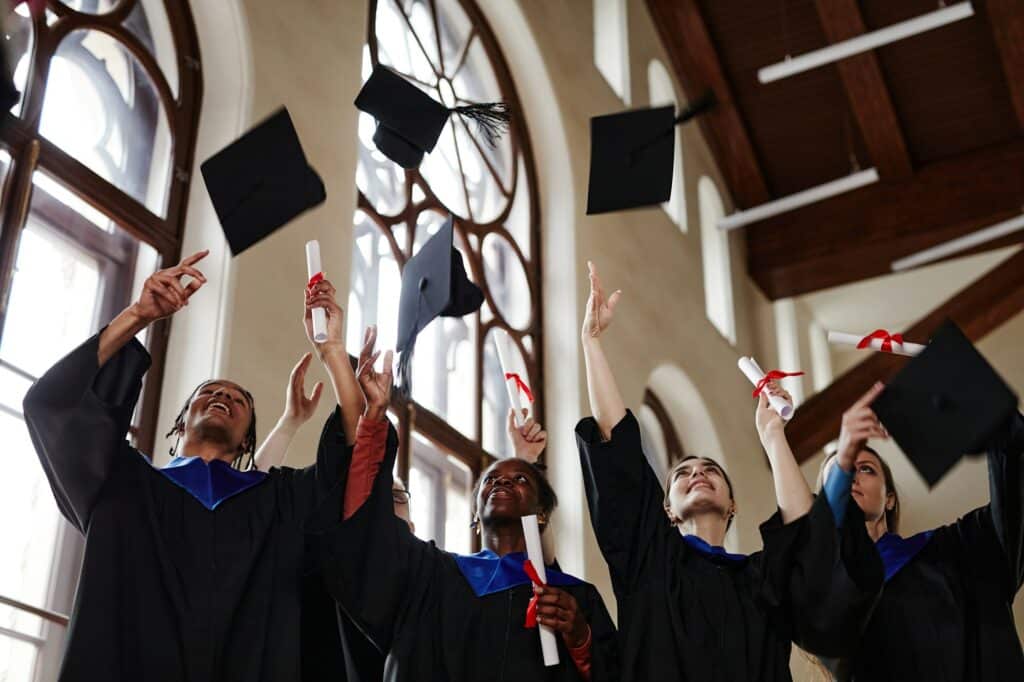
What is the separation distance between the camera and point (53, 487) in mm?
2908

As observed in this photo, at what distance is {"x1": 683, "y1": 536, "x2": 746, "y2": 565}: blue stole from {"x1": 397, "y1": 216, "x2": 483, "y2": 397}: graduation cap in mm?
833

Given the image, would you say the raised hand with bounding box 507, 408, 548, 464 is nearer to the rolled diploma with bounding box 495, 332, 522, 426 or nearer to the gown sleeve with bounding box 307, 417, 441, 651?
the rolled diploma with bounding box 495, 332, 522, 426

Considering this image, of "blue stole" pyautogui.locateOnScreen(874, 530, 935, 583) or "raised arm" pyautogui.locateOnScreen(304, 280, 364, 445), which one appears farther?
"blue stole" pyautogui.locateOnScreen(874, 530, 935, 583)

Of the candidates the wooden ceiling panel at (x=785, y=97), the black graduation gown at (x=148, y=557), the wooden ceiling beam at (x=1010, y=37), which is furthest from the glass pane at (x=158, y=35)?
the wooden ceiling beam at (x=1010, y=37)

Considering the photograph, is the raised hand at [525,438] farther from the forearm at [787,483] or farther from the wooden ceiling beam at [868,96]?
the wooden ceiling beam at [868,96]

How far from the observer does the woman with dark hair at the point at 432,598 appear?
3.03m

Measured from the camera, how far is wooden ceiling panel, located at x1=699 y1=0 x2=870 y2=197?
1009 centimetres

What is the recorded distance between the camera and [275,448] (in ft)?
11.4

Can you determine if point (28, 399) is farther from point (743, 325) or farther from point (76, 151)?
point (743, 325)

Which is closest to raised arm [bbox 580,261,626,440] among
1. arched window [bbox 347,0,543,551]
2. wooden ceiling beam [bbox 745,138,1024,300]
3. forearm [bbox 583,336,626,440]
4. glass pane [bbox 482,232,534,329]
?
forearm [bbox 583,336,626,440]

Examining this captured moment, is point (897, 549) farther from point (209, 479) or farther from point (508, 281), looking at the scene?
point (508, 281)

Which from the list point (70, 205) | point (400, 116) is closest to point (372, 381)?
point (400, 116)

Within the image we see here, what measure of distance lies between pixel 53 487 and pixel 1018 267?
827cm

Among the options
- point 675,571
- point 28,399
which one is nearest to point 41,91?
point 28,399
